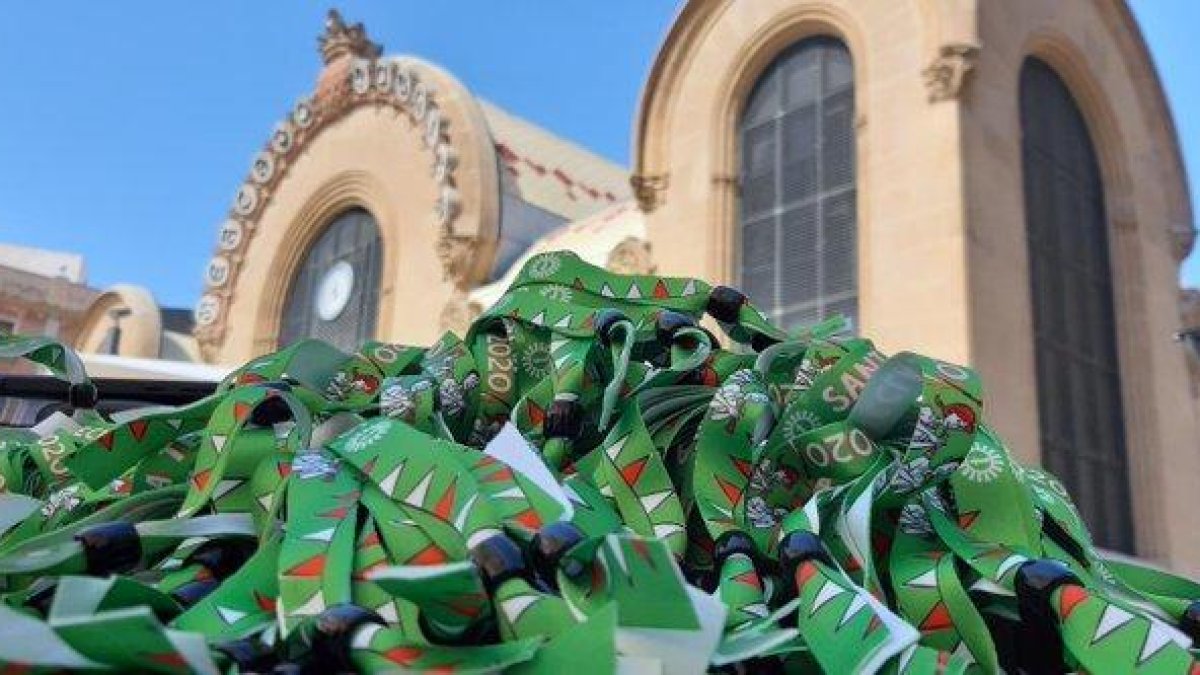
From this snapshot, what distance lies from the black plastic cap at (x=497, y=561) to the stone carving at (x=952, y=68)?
9502mm

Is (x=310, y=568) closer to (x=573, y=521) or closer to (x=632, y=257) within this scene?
(x=573, y=521)

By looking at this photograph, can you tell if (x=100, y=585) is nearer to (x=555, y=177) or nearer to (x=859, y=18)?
(x=859, y=18)

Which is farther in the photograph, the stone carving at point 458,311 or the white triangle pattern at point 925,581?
the stone carving at point 458,311

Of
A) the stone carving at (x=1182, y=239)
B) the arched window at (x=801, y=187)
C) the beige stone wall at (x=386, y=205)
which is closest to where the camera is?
the arched window at (x=801, y=187)

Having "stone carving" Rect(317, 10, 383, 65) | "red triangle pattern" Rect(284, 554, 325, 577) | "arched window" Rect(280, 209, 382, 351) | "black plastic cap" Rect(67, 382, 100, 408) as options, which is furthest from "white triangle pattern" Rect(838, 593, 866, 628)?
"stone carving" Rect(317, 10, 383, 65)

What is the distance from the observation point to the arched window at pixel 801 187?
1062 cm

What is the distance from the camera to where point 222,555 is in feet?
4.44

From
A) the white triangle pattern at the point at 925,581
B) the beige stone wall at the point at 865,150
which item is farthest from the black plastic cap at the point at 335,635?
the beige stone wall at the point at 865,150

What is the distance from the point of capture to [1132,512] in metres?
11.2

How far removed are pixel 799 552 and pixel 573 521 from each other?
10.4 inches

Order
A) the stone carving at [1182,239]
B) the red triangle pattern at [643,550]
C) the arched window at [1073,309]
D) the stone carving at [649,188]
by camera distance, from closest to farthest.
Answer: the red triangle pattern at [643,550] → the arched window at [1073,309] → the stone carving at [649,188] → the stone carving at [1182,239]

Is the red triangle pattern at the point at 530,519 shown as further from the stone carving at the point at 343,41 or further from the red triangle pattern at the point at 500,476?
the stone carving at the point at 343,41

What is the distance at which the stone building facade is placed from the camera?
972 centimetres

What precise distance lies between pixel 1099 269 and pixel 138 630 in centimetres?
1228
